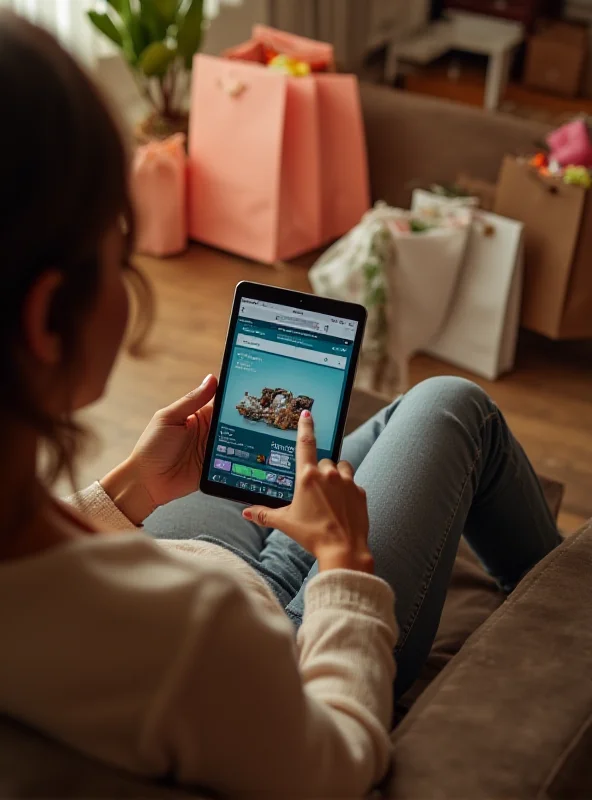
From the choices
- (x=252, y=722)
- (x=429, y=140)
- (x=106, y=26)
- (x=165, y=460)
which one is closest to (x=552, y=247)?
(x=429, y=140)

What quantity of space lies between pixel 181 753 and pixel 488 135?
7.71ft

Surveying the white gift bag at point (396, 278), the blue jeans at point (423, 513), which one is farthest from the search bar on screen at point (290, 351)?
the white gift bag at point (396, 278)

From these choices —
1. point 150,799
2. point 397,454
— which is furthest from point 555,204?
point 150,799

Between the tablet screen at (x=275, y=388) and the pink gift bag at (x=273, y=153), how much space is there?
1.68 m

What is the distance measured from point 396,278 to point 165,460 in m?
1.34

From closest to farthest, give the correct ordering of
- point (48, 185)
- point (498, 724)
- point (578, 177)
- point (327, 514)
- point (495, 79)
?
point (48, 185)
point (498, 724)
point (327, 514)
point (578, 177)
point (495, 79)

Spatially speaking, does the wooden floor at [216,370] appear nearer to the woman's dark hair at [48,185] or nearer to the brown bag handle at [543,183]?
the brown bag handle at [543,183]

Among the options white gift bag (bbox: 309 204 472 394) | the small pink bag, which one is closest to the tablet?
white gift bag (bbox: 309 204 472 394)

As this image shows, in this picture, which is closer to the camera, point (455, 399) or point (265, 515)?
point (265, 515)

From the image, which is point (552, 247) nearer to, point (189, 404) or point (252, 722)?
point (189, 404)

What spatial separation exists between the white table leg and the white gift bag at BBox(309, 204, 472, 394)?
1873 mm

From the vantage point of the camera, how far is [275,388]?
43.5 inches

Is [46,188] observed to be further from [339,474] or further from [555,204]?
[555,204]

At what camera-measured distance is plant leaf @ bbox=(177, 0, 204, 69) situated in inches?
106
